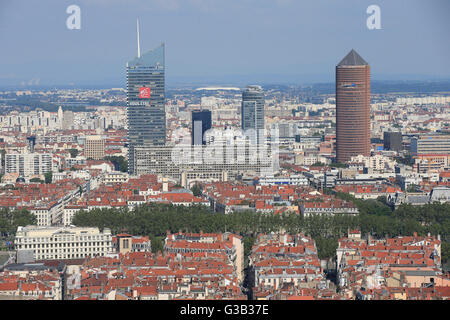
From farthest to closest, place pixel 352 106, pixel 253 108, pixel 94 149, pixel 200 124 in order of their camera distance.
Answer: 1. pixel 253 108
2. pixel 200 124
3. pixel 94 149
4. pixel 352 106

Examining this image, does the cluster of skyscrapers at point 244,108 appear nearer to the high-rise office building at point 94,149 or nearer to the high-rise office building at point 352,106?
the high-rise office building at point 352,106

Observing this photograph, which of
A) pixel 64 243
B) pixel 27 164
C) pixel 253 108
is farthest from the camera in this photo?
pixel 253 108

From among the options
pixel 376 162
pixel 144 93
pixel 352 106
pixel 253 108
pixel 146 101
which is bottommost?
pixel 376 162

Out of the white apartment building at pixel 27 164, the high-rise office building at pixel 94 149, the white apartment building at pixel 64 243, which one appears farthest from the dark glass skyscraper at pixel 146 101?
the white apartment building at pixel 64 243

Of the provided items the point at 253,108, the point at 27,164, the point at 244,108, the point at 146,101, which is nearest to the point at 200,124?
the point at 244,108

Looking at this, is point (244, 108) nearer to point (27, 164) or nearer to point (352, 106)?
point (352, 106)

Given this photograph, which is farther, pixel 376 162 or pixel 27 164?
pixel 376 162
